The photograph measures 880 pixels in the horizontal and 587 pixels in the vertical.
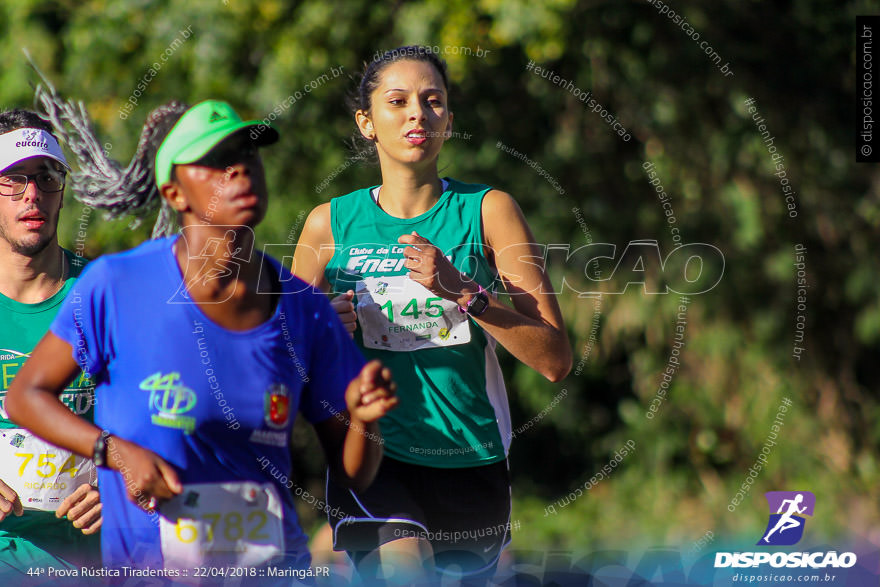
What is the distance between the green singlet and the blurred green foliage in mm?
3050

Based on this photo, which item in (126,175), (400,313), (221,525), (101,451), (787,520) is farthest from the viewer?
(787,520)

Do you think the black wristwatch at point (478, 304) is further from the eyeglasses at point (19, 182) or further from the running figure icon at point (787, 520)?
the running figure icon at point (787, 520)

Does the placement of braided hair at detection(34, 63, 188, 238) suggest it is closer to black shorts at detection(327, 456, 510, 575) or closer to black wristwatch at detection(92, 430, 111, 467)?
black wristwatch at detection(92, 430, 111, 467)

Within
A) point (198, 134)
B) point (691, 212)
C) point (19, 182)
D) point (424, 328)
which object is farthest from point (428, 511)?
point (691, 212)

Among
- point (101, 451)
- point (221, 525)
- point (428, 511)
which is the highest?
point (101, 451)

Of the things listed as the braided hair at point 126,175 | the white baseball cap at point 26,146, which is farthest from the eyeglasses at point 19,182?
the braided hair at point 126,175

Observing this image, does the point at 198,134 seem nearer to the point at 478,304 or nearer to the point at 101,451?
the point at 101,451

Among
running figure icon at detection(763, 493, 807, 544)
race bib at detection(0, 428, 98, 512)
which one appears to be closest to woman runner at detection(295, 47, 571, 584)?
race bib at detection(0, 428, 98, 512)

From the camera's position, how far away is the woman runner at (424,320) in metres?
2.84

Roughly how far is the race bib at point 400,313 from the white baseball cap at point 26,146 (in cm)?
97

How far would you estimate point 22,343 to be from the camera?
2.88 meters

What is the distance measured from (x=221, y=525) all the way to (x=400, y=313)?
34.2 inches

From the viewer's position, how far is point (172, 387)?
6.93 ft

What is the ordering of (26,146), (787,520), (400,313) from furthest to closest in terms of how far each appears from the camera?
1. (787,520)
2. (26,146)
3. (400,313)
